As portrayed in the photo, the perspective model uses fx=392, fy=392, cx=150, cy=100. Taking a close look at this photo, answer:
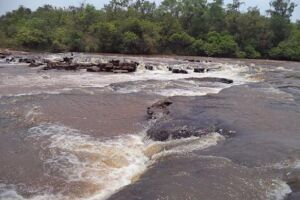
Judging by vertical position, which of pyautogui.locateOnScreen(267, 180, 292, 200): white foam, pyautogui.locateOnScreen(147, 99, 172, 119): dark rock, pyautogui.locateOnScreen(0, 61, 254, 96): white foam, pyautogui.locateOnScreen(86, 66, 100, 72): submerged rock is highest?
pyautogui.locateOnScreen(147, 99, 172, 119): dark rock

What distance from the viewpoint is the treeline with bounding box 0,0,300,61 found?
1965 inches

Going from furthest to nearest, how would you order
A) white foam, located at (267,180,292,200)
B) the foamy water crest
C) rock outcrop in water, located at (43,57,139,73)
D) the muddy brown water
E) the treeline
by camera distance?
the treeline
rock outcrop in water, located at (43,57,139,73)
the foamy water crest
the muddy brown water
white foam, located at (267,180,292,200)

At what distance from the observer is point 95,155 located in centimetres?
891

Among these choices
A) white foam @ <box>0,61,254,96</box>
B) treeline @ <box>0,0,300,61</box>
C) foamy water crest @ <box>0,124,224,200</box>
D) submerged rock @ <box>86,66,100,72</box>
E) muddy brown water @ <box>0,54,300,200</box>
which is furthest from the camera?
treeline @ <box>0,0,300,61</box>

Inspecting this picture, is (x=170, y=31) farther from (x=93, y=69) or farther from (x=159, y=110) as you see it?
(x=159, y=110)

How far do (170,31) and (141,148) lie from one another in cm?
4664

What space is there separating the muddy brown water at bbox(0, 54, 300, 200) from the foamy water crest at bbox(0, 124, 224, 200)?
21 mm

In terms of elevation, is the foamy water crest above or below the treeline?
below

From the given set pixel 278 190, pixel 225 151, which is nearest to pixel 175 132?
pixel 225 151

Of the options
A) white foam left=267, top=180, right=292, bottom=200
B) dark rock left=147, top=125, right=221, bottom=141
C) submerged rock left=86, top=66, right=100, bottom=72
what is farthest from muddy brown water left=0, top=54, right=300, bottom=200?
submerged rock left=86, top=66, right=100, bottom=72

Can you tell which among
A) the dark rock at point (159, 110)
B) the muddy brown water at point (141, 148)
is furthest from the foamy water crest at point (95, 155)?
the dark rock at point (159, 110)

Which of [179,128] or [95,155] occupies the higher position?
[179,128]

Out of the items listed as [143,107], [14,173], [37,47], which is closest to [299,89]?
[143,107]

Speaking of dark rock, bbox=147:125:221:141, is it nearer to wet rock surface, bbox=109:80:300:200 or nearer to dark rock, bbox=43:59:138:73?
wet rock surface, bbox=109:80:300:200
